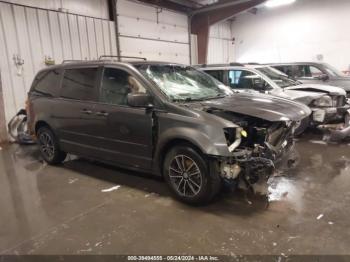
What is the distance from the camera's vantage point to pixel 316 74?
8680 millimetres

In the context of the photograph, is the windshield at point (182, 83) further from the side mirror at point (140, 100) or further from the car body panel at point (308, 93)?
the car body panel at point (308, 93)

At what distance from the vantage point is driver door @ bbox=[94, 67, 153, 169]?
338 centimetres

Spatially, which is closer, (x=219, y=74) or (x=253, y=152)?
(x=253, y=152)

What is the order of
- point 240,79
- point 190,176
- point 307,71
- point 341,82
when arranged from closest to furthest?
point 190,176, point 240,79, point 341,82, point 307,71

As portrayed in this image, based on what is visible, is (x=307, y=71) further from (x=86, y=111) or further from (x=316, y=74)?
(x=86, y=111)

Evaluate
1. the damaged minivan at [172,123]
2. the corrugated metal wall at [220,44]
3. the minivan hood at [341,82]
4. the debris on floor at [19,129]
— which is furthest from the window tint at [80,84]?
the corrugated metal wall at [220,44]

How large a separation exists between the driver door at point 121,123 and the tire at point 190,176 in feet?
1.11

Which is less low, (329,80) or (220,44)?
(220,44)

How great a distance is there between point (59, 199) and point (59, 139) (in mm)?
1295

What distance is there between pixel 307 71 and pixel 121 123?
7041mm

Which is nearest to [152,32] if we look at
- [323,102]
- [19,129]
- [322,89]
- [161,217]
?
[19,129]

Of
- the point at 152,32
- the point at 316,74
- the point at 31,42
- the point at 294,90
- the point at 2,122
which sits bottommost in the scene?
the point at 2,122

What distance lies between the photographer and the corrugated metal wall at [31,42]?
A: 20.6ft

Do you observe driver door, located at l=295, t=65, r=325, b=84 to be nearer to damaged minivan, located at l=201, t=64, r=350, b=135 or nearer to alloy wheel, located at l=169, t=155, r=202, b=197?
damaged minivan, located at l=201, t=64, r=350, b=135
